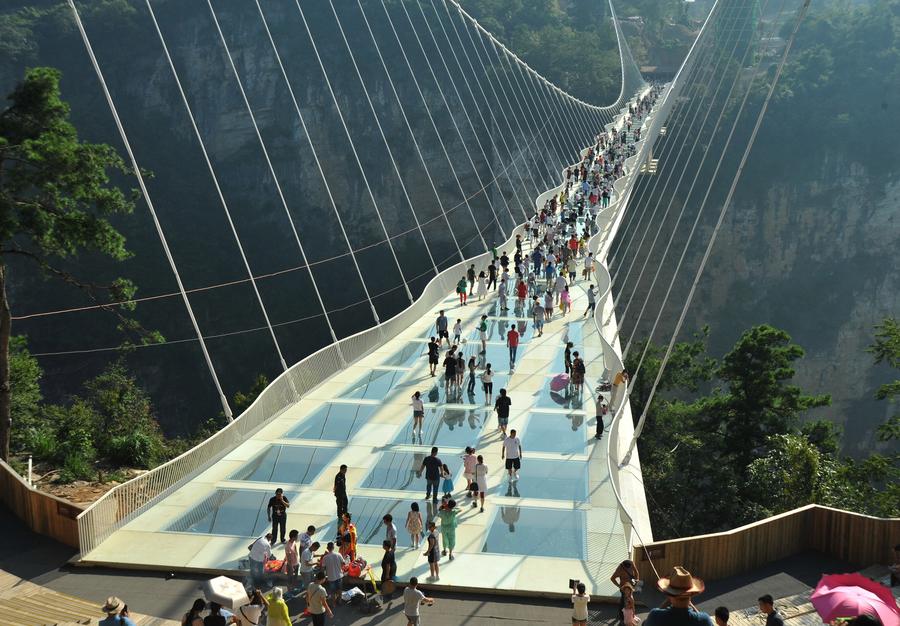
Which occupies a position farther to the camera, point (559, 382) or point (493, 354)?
point (493, 354)

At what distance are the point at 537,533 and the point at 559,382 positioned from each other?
581cm

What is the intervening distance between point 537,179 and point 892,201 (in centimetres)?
2485

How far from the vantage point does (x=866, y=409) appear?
61.7m

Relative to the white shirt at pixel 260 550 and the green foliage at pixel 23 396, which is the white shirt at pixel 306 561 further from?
the green foliage at pixel 23 396

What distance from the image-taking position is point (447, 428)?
607 inches

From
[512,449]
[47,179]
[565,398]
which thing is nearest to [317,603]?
[512,449]

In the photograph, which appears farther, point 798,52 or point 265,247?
point 798,52

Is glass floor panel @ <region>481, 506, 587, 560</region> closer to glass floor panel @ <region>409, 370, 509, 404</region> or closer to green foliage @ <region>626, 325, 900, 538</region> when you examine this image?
glass floor panel @ <region>409, 370, 509, 404</region>

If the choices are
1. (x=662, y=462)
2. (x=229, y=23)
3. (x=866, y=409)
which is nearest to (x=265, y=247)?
(x=229, y=23)

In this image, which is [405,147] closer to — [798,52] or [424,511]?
[798,52]

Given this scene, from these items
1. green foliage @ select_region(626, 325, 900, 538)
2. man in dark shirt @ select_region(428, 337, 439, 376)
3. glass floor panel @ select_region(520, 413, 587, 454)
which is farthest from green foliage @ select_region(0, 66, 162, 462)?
green foliage @ select_region(626, 325, 900, 538)

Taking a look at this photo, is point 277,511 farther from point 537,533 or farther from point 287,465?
→ point 537,533

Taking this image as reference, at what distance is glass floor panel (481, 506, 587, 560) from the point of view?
11172 mm

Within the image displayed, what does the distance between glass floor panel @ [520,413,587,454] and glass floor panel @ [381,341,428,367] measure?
379 cm
